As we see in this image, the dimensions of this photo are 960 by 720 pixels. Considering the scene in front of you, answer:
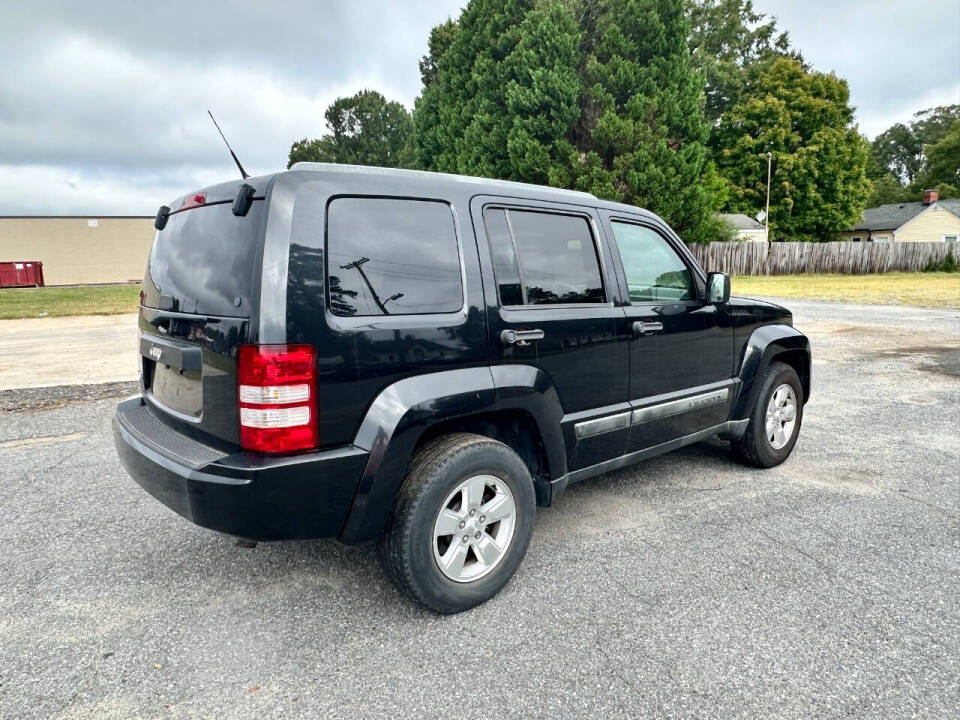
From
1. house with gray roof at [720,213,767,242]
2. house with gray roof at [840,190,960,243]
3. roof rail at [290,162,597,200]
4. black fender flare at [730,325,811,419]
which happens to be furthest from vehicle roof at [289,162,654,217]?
house with gray roof at [840,190,960,243]

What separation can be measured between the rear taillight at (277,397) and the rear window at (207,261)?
0.65ft

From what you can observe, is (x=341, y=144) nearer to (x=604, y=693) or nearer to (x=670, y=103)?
(x=670, y=103)

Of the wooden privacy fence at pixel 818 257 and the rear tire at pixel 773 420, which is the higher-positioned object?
the wooden privacy fence at pixel 818 257

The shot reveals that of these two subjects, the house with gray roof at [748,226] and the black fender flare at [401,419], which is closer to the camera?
the black fender flare at [401,419]

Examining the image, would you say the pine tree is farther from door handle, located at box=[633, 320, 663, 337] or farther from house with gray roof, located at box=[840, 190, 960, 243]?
house with gray roof, located at box=[840, 190, 960, 243]

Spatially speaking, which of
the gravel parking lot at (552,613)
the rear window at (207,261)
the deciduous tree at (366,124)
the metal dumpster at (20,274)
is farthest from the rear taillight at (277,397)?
the deciduous tree at (366,124)

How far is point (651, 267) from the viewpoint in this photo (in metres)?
3.64

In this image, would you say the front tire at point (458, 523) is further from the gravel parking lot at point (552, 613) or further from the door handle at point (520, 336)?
the door handle at point (520, 336)

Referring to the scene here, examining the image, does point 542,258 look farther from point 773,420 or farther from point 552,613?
point 773,420

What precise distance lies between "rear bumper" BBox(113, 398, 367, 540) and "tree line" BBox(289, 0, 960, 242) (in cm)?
2219

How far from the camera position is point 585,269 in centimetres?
324

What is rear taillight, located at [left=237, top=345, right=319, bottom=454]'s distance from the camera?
2225 mm

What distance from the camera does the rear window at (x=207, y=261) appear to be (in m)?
2.32

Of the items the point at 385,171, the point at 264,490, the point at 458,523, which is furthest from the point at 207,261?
the point at 458,523
